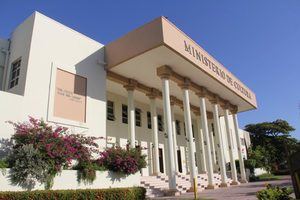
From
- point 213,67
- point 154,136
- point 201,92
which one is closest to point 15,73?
point 154,136

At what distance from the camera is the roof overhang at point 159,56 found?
1591 centimetres

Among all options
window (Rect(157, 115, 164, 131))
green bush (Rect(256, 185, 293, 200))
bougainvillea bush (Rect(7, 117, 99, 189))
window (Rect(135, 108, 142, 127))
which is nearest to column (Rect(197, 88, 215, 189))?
window (Rect(135, 108, 142, 127))

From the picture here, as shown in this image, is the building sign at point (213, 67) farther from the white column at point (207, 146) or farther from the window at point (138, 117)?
the window at point (138, 117)

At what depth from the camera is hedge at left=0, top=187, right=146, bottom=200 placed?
931 cm

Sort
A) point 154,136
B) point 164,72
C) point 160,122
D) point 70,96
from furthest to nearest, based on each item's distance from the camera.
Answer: point 160,122
point 154,136
point 164,72
point 70,96

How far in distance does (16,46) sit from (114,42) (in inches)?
223

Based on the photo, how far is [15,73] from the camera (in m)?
15.3

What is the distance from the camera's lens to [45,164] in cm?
1144

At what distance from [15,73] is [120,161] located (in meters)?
7.22

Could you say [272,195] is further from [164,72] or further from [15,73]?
[15,73]

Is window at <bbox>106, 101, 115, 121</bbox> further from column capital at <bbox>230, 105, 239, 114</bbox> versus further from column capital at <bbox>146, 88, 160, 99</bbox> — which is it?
column capital at <bbox>230, 105, 239, 114</bbox>

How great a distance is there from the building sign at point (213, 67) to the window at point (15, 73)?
367 inches

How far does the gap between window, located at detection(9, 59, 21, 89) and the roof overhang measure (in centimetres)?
530

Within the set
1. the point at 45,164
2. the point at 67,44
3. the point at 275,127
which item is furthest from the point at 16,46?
the point at 275,127
